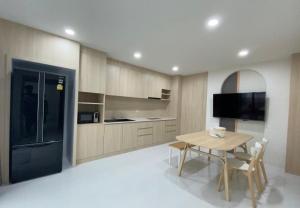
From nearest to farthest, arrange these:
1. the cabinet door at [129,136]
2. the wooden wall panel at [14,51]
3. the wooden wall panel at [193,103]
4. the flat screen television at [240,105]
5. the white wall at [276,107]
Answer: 1. the wooden wall panel at [14,51]
2. the white wall at [276,107]
3. the flat screen television at [240,105]
4. the cabinet door at [129,136]
5. the wooden wall panel at [193,103]

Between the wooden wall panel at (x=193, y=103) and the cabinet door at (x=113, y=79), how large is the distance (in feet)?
8.32

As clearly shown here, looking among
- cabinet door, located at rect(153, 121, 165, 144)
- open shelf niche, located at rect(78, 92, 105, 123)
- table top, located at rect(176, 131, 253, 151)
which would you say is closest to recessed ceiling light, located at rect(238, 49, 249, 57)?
table top, located at rect(176, 131, 253, 151)

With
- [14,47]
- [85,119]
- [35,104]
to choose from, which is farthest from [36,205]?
[14,47]

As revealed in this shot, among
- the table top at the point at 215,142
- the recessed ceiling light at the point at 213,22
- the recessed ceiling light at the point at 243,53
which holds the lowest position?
the table top at the point at 215,142

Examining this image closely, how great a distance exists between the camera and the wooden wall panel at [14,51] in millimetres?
2195

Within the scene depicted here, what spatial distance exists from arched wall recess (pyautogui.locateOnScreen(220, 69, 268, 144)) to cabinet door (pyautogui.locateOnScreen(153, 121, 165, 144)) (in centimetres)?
176

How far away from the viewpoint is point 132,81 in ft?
14.3

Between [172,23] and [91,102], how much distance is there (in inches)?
99.2

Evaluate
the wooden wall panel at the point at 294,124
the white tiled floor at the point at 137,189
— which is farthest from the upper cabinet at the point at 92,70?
the wooden wall panel at the point at 294,124

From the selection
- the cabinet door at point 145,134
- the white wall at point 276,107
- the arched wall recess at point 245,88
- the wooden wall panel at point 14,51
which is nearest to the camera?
the wooden wall panel at point 14,51

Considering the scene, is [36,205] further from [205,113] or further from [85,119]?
[205,113]

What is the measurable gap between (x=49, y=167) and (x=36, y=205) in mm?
819

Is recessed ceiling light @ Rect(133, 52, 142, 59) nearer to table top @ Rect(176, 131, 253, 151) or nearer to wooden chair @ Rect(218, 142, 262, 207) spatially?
table top @ Rect(176, 131, 253, 151)

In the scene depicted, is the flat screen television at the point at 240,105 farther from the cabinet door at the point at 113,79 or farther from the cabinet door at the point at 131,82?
the cabinet door at the point at 113,79
